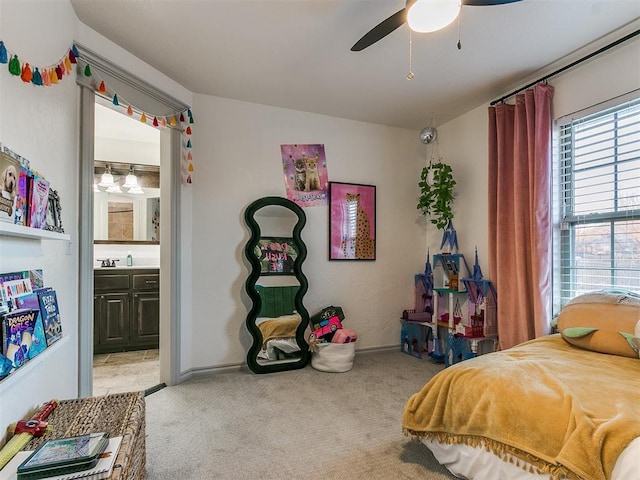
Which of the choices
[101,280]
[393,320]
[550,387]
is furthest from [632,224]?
[101,280]

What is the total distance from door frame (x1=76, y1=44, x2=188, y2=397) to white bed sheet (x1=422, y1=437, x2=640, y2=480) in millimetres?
2120

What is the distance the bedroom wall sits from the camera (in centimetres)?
235

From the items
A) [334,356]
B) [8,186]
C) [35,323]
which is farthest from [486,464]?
[8,186]

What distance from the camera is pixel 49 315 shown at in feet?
5.10

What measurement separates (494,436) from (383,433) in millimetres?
843

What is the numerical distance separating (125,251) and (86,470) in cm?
405

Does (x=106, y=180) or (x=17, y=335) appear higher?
(x=106, y=180)

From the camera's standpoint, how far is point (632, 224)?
2.32 m

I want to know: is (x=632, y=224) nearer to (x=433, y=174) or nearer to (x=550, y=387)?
(x=550, y=387)

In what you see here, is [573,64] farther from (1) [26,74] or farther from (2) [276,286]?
(1) [26,74]

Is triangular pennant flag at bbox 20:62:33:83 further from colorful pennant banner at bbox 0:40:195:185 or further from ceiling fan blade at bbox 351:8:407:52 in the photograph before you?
ceiling fan blade at bbox 351:8:407:52

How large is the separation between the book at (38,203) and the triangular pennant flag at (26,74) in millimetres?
406

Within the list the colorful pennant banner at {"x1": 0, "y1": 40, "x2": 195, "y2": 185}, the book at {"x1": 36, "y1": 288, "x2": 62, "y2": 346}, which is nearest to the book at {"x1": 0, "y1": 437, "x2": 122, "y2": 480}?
the book at {"x1": 36, "y1": 288, "x2": 62, "y2": 346}

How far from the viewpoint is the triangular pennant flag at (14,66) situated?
137 centimetres
